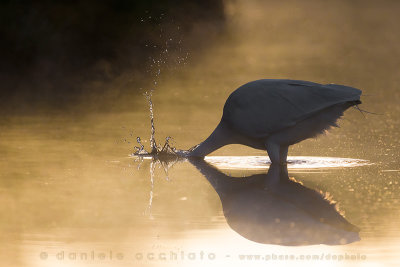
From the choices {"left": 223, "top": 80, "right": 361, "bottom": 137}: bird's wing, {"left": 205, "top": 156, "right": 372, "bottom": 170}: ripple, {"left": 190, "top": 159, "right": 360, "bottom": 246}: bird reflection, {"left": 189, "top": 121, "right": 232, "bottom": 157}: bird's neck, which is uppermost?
{"left": 223, "top": 80, "right": 361, "bottom": 137}: bird's wing

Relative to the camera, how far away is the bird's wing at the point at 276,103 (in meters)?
13.3

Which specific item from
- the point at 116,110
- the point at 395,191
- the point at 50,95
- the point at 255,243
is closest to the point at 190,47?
the point at 50,95

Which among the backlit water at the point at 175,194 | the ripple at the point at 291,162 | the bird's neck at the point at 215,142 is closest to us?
the backlit water at the point at 175,194

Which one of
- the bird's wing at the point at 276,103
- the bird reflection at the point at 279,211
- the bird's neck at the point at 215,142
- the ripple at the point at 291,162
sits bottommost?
the bird reflection at the point at 279,211

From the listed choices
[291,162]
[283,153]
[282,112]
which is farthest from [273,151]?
[291,162]

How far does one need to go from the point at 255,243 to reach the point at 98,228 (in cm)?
166

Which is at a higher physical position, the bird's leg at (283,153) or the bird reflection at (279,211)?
the bird's leg at (283,153)

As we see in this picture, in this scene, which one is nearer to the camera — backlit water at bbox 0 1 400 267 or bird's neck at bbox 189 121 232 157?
backlit water at bbox 0 1 400 267

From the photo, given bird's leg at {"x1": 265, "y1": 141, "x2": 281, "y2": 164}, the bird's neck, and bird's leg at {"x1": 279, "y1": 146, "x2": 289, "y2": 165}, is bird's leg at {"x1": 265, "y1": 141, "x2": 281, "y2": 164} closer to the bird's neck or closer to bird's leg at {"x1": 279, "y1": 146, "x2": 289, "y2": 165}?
bird's leg at {"x1": 279, "y1": 146, "x2": 289, "y2": 165}

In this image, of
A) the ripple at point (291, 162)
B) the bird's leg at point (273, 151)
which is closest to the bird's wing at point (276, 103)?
the bird's leg at point (273, 151)

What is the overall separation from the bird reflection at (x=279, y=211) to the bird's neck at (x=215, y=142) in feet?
3.35

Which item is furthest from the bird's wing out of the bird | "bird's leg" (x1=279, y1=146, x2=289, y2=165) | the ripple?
the ripple

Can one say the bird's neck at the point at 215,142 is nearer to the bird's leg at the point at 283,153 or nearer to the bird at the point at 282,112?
the bird at the point at 282,112

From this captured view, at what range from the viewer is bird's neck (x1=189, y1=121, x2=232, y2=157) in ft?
46.5
